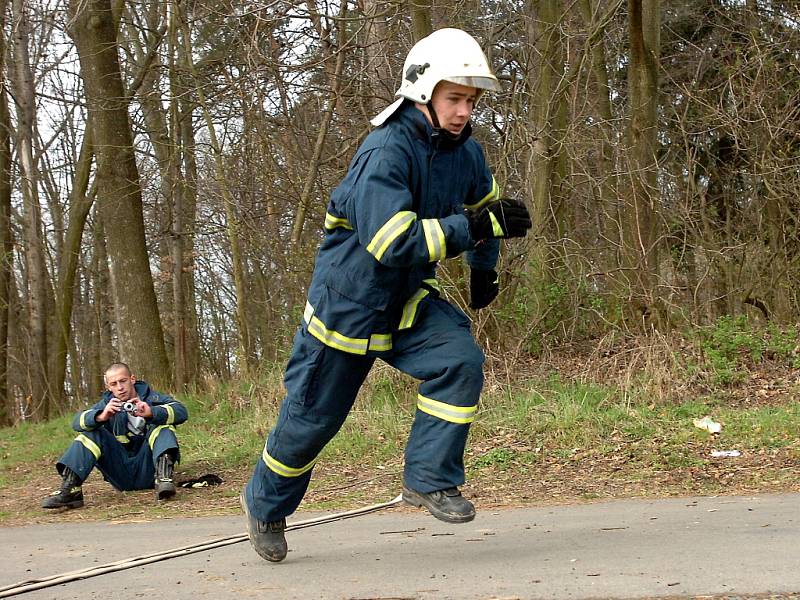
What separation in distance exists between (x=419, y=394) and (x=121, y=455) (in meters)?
4.23

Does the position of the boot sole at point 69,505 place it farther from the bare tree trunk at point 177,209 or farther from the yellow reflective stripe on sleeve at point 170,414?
the bare tree trunk at point 177,209

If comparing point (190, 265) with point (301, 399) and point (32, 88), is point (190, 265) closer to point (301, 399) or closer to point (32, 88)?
point (32, 88)

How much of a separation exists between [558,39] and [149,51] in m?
7.49

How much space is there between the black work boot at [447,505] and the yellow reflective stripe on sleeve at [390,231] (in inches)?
40.7

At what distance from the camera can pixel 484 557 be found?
4574 millimetres

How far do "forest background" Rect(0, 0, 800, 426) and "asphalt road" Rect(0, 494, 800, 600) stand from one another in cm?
394

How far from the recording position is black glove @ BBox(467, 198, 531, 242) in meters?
4.11

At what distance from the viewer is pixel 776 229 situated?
12891 millimetres

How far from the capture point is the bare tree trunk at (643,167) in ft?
35.2

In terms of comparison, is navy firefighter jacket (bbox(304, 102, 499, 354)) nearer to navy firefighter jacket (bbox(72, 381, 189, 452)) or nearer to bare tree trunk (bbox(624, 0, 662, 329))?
navy firefighter jacket (bbox(72, 381, 189, 452))

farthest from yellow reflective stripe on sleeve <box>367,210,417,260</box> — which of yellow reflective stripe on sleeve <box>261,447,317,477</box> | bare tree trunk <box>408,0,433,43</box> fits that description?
bare tree trunk <box>408,0,433,43</box>

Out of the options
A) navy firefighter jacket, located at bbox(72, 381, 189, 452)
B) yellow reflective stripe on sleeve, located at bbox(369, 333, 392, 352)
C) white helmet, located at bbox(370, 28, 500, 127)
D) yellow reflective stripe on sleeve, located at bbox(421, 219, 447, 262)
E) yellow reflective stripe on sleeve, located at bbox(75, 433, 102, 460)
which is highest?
white helmet, located at bbox(370, 28, 500, 127)

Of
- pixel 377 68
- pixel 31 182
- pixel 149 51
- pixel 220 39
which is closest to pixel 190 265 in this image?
pixel 31 182

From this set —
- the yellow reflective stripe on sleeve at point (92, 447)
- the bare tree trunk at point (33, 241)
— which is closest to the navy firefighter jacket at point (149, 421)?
the yellow reflective stripe on sleeve at point (92, 447)
